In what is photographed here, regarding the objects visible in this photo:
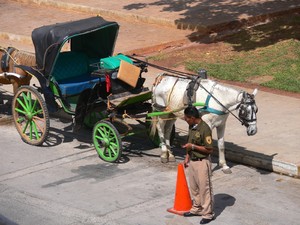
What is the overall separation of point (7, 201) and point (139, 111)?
3028mm

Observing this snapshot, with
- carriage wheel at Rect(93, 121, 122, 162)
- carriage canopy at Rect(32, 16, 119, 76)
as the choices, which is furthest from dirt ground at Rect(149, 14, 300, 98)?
carriage wheel at Rect(93, 121, 122, 162)

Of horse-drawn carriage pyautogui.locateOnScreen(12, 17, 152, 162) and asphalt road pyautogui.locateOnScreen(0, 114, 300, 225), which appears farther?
horse-drawn carriage pyautogui.locateOnScreen(12, 17, 152, 162)

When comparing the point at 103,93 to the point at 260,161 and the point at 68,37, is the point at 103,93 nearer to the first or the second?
the point at 68,37

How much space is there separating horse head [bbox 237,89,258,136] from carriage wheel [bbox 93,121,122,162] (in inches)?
82.9

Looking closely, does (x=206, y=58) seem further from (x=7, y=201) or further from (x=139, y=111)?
(x=7, y=201)

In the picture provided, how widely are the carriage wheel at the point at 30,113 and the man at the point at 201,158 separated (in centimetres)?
393

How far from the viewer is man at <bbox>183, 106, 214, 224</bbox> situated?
34.7ft

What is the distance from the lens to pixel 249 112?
1211cm

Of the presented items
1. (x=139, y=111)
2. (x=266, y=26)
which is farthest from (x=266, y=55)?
(x=139, y=111)

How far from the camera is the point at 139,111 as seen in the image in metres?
13.8

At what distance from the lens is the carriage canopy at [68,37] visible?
13.6 meters

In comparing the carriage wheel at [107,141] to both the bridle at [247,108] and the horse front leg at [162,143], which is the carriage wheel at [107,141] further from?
the bridle at [247,108]

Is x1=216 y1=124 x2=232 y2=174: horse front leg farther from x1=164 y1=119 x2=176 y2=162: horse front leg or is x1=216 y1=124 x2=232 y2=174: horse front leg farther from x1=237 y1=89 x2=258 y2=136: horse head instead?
x1=164 y1=119 x2=176 y2=162: horse front leg

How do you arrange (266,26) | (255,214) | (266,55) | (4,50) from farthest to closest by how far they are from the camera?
1. (266,26)
2. (266,55)
3. (4,50)
4. (255,214)
